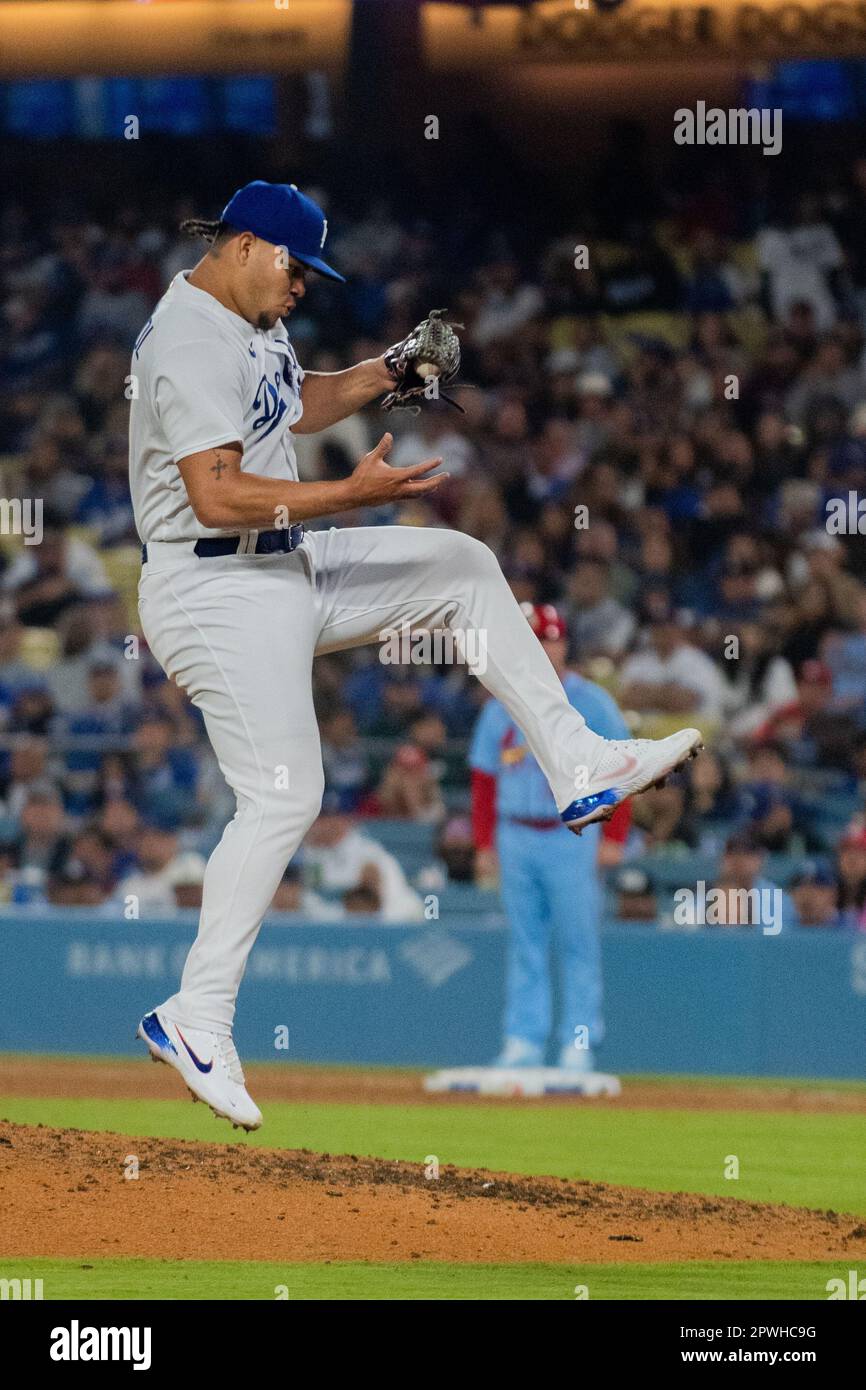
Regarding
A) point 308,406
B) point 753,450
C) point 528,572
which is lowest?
point 308,406

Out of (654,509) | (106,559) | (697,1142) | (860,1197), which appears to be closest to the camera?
(860,1197)

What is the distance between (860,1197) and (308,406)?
11.3 feet

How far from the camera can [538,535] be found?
13.8 metres

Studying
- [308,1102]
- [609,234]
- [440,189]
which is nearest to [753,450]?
[609,234]

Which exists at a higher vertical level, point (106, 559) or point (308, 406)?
point (106, 559)

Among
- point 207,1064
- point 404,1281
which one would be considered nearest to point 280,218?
point 207,1064

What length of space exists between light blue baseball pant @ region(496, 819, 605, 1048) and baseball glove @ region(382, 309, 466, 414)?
3914 millimetres

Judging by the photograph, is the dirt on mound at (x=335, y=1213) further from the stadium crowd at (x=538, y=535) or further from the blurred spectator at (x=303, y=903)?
the blurred spectator at (x=303, y=903)

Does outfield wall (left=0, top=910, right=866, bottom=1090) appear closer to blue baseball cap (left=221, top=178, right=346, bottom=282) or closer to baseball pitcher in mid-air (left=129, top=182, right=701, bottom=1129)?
baseball pitcher in mid-air (left=129, top=182, right=701, bottom=1129)

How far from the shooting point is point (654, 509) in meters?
13.9

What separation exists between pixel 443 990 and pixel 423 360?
547 cm

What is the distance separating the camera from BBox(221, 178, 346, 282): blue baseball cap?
17.2ft

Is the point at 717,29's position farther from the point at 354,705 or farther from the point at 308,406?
the point at 308,406

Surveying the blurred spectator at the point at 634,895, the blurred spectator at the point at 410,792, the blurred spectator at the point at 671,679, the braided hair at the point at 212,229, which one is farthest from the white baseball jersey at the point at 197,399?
the blurred spectator at the point at 671,679
